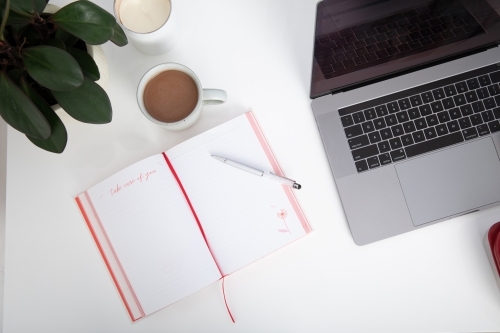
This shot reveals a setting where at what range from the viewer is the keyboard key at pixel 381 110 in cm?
68

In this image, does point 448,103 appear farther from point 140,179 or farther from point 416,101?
point 140,179

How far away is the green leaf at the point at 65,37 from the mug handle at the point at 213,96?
203mm

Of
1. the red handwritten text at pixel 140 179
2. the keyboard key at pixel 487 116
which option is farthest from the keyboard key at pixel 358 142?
the red handwritten text at pixel 140 179

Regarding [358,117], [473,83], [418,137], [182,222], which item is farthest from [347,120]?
[182,222]

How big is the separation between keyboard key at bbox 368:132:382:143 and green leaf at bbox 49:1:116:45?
440 millimetres

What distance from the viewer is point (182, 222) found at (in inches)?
25.5

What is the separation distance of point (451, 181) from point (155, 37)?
553 mm

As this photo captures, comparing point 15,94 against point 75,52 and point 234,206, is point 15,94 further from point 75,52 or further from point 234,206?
point 234,206

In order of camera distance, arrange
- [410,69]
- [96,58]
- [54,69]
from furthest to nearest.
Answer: [410,69] < [96,58] < [54,69]

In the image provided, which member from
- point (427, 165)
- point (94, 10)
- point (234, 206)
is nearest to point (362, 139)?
point (427, 165)

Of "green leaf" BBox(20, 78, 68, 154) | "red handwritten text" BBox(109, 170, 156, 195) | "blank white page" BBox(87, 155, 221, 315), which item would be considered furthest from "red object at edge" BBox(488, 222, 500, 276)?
"green leaf" BBox(20, 78, 68, 154)

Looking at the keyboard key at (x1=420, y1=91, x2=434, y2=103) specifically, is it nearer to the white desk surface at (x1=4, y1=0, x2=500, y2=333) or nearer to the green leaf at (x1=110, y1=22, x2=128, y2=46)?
the white desk surface at (x1=4, y1=0, x2=500, y2=333)

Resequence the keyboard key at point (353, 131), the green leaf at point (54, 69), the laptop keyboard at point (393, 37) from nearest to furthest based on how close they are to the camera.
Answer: the green leaf at point (54, 69)
the laptop keyboard at point (393, 37)
the keyboard key at point (353, 131)

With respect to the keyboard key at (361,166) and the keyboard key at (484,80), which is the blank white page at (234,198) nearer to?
the keyboard key at (361,166)
